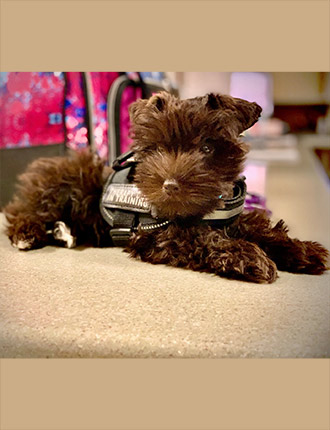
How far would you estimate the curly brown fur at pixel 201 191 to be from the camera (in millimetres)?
1361

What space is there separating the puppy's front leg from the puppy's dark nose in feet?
0.78

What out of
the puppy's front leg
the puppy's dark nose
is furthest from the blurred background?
A: the puppy's dark nose

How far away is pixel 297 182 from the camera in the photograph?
3.06 m

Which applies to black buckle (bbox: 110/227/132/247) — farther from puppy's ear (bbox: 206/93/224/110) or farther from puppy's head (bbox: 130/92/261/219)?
puppy's ear (bbox: 206/93/224/110)

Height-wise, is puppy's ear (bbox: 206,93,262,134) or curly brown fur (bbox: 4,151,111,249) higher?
puppy's ear (bbox: 206,93,262,134)

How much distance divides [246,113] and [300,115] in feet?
18.0

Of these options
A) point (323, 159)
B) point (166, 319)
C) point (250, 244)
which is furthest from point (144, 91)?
point (323, 159)

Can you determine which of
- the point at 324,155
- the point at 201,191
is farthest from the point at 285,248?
the point at 324,155

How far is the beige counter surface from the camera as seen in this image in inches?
43.4

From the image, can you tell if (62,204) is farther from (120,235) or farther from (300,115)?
(300,115)

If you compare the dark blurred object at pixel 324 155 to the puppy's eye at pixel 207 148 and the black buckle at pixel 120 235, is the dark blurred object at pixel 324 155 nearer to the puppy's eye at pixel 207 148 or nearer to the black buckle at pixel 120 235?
the black buckle at pixel 120 235

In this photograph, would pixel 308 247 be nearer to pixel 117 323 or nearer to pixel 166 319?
pixel 166 319

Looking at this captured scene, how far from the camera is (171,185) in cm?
133

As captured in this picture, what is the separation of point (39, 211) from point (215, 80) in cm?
91
